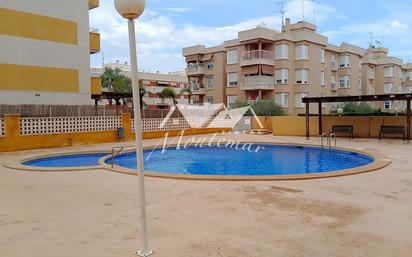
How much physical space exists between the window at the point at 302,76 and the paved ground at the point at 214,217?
30.4 meters

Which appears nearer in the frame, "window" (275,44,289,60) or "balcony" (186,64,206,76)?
"window" (275,44,289,60)

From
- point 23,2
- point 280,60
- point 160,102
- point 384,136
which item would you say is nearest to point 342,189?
point 384,136

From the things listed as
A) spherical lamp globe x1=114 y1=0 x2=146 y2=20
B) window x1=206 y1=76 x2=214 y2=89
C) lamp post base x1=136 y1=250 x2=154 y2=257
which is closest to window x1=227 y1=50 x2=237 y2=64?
window x1=206 y1=76 x2=214 y2=89

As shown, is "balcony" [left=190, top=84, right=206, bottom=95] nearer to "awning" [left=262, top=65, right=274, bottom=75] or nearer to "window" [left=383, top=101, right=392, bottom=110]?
"awning" [left=262, top=65, right=274, bottom=75]

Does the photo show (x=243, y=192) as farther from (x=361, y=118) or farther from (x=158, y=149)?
(x=361, y=118)

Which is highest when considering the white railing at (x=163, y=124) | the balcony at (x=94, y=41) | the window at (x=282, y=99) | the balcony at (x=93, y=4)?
the balcony at (x=93, y=4)

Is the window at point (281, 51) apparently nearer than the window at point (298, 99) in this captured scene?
Yes

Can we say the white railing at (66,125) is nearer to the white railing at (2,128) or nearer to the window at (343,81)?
the white railing at (2,128)

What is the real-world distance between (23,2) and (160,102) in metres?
42.8

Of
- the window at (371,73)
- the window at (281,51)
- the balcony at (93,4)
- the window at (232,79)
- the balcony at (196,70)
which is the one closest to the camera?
the balcony at (93,4)

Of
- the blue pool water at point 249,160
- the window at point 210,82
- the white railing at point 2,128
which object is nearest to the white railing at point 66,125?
the white railing at point 2,128

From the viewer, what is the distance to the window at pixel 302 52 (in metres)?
38.3

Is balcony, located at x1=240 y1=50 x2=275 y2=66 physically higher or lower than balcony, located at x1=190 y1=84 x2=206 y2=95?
higher

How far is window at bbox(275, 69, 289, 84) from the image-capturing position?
124ft
